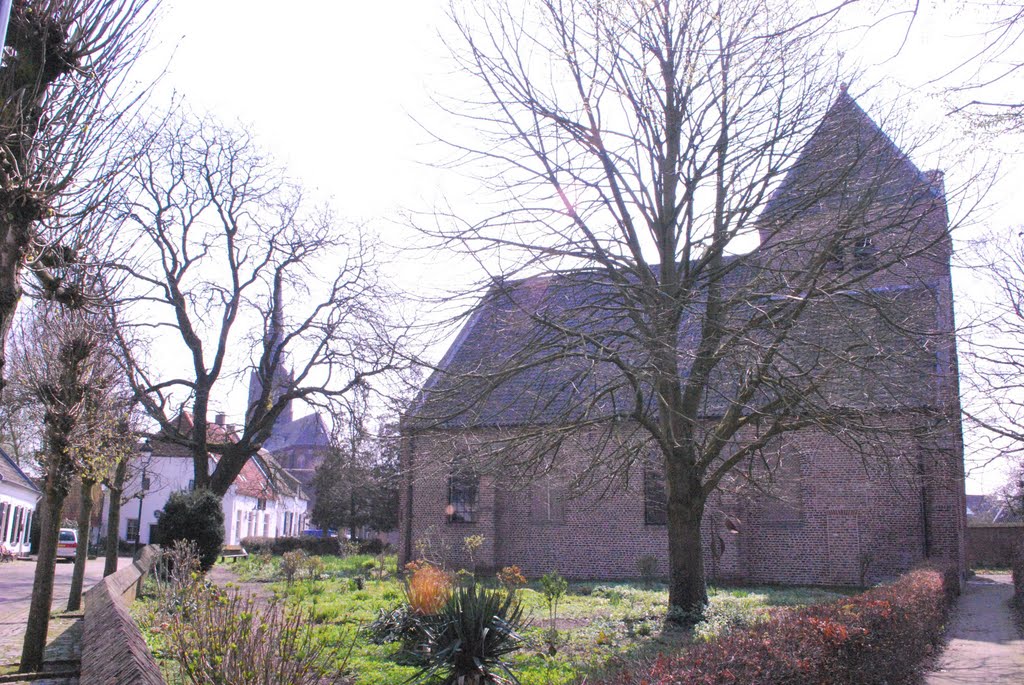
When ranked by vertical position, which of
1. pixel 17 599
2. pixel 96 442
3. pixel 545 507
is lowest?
pixel 17 599

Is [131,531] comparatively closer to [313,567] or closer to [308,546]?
[308,546]

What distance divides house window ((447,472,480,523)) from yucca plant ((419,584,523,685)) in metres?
18.0

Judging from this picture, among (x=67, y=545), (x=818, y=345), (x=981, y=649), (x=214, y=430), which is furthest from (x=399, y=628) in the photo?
(x=67, y=545)

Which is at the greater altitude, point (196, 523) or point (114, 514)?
point (114, 514)

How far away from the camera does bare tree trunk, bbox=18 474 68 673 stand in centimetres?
902

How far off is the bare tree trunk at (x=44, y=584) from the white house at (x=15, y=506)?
28064 millimetres

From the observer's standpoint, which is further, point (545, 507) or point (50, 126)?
point (545, 507)

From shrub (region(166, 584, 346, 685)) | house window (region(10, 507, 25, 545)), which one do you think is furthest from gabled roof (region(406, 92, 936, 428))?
house window (region(10, 507, 25, 545))

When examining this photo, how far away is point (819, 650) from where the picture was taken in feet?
20.9

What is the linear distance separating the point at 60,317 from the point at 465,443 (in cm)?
566

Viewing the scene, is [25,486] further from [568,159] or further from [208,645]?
[208,645]

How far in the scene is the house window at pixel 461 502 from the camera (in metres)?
26.5

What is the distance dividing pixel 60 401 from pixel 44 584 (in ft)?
6.94

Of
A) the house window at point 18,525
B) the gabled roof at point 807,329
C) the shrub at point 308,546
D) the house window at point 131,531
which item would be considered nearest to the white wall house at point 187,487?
the house window at point 131,531
